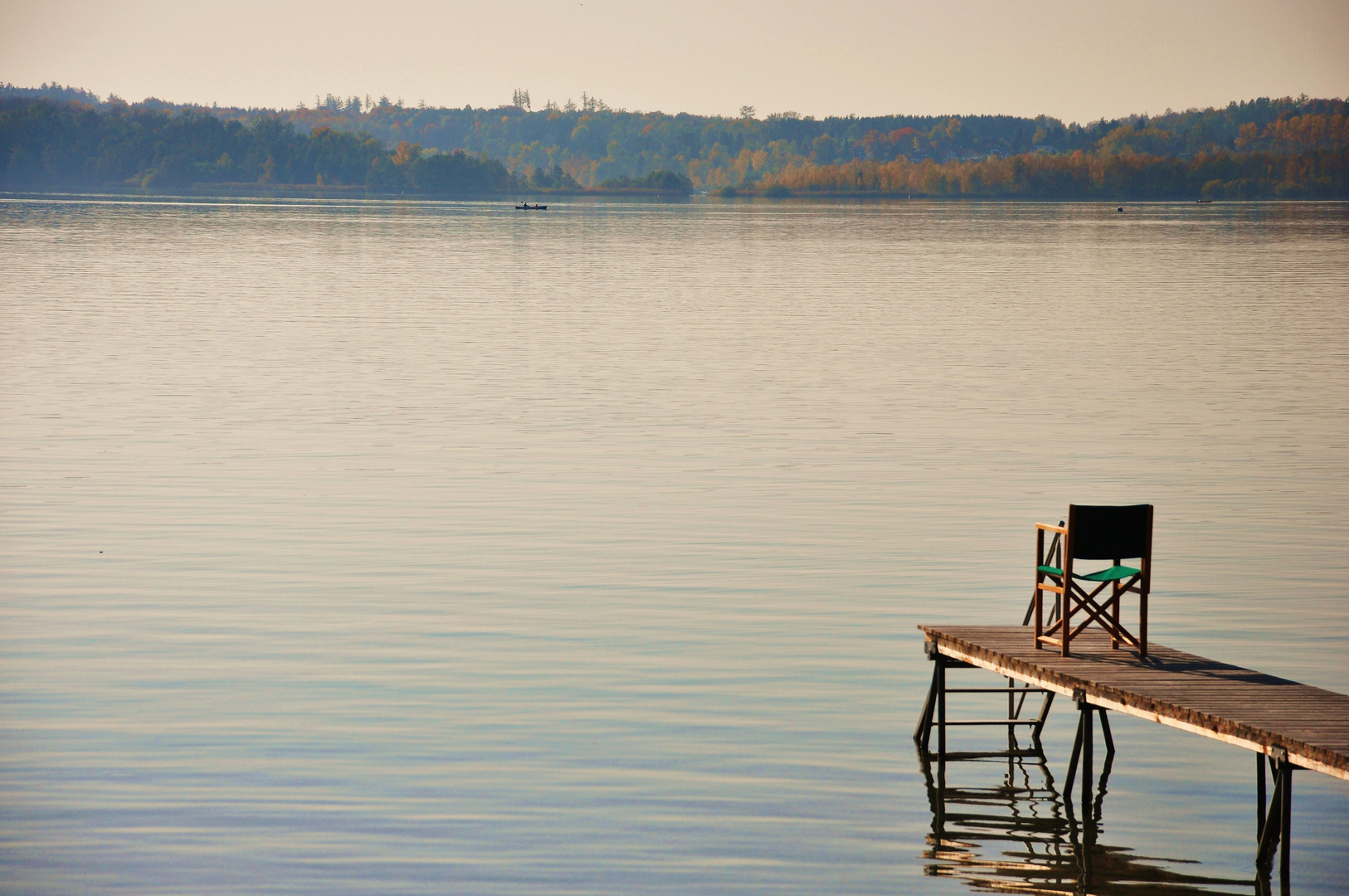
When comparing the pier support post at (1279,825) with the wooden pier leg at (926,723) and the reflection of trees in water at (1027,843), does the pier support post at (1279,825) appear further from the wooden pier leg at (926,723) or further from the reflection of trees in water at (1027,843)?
the wooden pier leg at (926,723)

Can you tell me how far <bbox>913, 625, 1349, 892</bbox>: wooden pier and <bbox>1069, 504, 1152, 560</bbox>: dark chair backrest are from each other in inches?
37.8

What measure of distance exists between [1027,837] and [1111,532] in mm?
2653

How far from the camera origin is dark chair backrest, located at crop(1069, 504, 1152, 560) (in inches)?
561

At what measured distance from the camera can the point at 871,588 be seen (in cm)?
2162

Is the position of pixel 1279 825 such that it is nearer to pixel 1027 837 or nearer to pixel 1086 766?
pixel 1086 766

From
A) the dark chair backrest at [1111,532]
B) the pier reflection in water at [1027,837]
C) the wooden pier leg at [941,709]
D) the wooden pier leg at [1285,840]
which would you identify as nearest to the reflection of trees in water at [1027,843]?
the pier reflection in water at [1027,837]

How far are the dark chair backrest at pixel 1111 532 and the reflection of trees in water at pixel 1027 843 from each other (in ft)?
7.31

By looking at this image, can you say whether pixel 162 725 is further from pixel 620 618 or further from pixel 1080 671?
pixel 1080 671

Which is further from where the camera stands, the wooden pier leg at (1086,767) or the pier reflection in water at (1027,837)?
the wooden pier leg at (1086,767)

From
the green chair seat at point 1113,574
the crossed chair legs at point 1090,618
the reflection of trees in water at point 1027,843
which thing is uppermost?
the green chair seat at point 1113,574

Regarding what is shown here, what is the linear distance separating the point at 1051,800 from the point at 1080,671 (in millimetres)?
1423

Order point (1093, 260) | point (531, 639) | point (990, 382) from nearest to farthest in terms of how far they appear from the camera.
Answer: point (531, 639)
point (990, 382)
point (1093, 260)

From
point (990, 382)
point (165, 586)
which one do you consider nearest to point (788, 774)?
point (165, 586)

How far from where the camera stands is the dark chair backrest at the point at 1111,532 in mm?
14258
